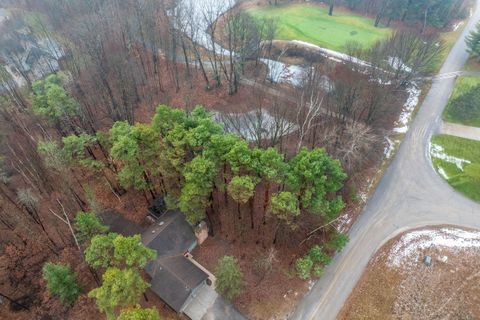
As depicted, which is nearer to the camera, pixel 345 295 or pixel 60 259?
pixel 345 295

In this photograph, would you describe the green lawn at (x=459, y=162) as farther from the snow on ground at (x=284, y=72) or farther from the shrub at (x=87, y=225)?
the shrub at (x=87, y=225)

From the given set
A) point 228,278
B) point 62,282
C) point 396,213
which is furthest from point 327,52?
point 62,282

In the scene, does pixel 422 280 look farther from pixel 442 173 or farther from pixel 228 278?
pixel 228 278

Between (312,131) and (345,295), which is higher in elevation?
(312,131)

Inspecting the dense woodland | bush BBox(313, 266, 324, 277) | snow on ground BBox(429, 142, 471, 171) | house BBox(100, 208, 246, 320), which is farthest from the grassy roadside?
house BBox(100, 208, 246, 320)

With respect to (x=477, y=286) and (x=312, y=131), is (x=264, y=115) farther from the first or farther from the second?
(x=477, y=286)

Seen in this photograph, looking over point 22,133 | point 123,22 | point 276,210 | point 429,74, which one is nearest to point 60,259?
point 22,133

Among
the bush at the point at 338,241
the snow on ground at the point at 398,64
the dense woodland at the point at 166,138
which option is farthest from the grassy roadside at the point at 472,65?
the bush at the point at 338,241
